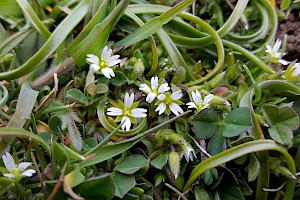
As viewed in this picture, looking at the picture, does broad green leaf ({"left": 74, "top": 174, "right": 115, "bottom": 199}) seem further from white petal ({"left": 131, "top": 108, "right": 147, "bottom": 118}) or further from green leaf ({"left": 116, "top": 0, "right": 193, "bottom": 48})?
green leaf ({"left": 116, "top": 0, "right": 193, "bottom": 48})

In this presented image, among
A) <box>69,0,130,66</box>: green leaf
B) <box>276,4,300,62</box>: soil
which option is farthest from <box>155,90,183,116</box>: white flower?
<box>276,4,300,62</box>: soil

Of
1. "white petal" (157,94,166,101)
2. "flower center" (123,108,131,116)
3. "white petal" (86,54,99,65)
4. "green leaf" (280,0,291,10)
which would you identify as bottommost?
"flower center" (123,108,131,116)

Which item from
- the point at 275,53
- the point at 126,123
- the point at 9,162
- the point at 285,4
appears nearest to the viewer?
the point at 9,162

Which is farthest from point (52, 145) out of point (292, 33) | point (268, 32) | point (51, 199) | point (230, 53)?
Result: point (292, 33)

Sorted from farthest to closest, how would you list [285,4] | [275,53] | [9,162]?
[285,4] < [275,53] < [9,162]

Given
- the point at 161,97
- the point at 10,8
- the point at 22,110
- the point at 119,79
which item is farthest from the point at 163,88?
the point at 10,8

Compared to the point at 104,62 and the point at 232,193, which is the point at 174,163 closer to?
the point at 232,193
